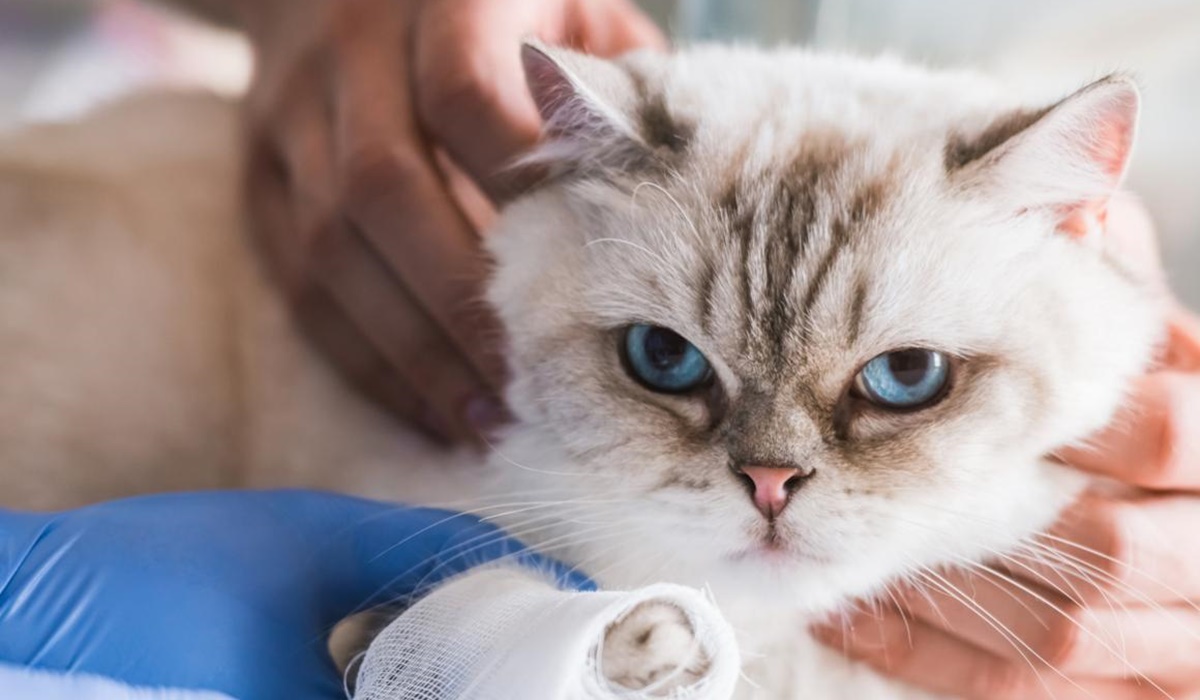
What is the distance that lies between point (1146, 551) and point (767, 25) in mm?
1860

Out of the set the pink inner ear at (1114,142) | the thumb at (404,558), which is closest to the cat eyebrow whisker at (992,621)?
the thumb at (404,558)

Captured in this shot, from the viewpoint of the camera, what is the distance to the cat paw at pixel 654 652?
1.14m

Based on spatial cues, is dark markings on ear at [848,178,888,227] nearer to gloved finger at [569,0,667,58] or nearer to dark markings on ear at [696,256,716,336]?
dark markings on ear at [696,256,716,336]

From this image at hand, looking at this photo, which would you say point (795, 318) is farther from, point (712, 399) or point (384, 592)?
point (384, 592)

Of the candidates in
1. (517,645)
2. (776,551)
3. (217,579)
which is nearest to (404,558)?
(217,579)

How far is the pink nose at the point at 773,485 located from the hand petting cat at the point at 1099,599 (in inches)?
14.2

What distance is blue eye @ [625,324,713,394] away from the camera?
1.39 metres

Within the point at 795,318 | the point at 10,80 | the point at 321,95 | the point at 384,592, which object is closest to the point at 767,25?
the point at 321,95

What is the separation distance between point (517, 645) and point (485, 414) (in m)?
0.67

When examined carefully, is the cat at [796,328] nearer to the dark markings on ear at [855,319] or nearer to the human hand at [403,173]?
the dark markings on ear at [855,319]

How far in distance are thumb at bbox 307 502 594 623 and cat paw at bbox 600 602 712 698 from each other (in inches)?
10.2

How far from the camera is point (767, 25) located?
2791 mm

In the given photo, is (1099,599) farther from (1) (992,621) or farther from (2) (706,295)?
(2) (706,295)

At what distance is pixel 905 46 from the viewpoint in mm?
2488
